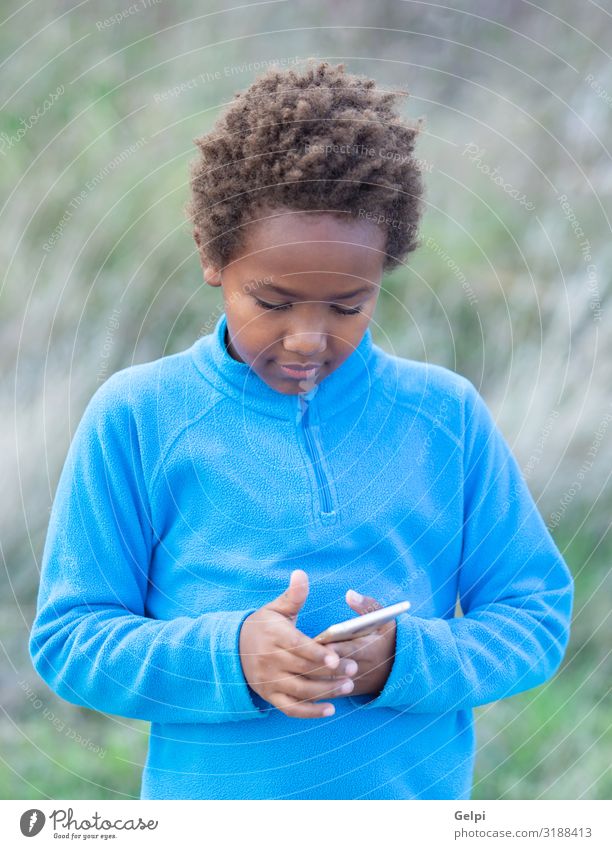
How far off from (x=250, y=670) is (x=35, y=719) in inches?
26.0

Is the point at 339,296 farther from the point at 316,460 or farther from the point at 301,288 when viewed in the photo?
the point at 316,460

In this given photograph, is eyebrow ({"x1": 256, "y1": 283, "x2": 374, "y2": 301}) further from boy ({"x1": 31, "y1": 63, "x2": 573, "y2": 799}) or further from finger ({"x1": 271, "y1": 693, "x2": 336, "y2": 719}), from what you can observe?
finger ({"x1": 271, "y1": 693, "x2": 336, "y2": 719})

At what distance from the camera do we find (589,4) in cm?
118

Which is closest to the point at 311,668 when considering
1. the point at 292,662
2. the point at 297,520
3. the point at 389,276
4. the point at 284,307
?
the point at 292,662

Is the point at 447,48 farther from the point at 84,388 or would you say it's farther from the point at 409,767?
the point at 409,767

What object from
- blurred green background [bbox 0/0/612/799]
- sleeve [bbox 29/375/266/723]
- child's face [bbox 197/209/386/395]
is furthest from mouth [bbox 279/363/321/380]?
blurred green background [bbox 0/0/612/799]

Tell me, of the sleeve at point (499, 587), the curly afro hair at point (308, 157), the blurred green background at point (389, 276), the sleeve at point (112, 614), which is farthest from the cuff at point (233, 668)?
the blurred green background at point (389, 276)

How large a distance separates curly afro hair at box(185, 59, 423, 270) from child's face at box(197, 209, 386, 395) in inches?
0.4

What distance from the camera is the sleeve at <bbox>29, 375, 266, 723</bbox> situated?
0.69 m

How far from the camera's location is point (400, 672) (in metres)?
0.69

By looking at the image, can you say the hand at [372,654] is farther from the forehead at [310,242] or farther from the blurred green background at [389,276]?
the blurred green background at [389,276]

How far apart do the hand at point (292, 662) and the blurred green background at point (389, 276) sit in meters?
0.56

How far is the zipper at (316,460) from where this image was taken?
0.72 m
